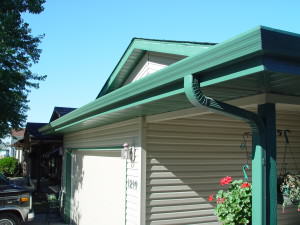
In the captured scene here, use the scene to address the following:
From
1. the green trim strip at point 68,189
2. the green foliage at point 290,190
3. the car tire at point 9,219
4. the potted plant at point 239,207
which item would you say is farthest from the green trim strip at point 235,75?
the green trim strip at point 68,189

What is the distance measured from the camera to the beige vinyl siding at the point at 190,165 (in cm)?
520

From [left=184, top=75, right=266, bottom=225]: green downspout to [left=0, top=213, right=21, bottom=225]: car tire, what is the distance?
773 cm

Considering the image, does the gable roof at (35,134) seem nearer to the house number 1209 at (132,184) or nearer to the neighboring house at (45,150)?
the neighboring house at (45,150)

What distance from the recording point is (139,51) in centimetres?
710

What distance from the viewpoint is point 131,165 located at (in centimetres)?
570

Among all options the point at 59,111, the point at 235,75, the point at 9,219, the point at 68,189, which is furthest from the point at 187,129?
the point at 59,111

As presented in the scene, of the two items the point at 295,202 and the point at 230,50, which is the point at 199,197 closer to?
the point at 295,202

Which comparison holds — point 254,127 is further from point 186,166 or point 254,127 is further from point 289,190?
point 186,166

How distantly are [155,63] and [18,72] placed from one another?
612cm

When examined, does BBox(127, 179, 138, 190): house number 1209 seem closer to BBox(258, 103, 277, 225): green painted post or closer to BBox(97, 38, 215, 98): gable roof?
BBox(97, 38, 215, 98): gable roof

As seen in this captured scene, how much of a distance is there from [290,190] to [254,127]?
81 cm

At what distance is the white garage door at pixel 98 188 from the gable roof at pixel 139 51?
1702 millimetres

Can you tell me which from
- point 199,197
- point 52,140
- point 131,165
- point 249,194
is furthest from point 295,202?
point 52,140

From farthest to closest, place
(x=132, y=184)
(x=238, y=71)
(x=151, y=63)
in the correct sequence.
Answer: (x=151, y=63)
(x=132, y=184)
(x=238, y=71)
